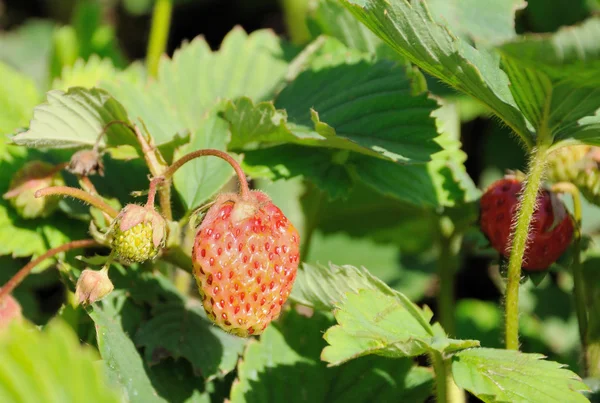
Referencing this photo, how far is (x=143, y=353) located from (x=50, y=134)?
0.52 meters

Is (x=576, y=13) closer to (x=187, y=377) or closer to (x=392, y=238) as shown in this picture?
(x=392, y=238)

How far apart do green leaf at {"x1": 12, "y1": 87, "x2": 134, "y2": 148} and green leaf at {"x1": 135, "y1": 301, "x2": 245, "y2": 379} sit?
0.41 metres

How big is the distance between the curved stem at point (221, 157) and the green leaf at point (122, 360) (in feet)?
1.08

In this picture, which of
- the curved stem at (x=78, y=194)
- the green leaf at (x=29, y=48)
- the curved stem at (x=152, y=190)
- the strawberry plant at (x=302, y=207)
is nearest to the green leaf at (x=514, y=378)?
the strawberry plant at (x=302, y=207)

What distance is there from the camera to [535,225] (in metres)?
1.78

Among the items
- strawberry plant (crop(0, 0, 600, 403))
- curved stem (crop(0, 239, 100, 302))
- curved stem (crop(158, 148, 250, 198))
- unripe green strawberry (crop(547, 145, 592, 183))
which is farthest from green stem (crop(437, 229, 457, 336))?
curved stem (crop(0, 239, 100, 302))

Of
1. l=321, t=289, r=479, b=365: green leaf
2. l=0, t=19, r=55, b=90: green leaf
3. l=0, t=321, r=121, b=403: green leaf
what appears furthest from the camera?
l=0, t=19, r=55, b=90: green leaf

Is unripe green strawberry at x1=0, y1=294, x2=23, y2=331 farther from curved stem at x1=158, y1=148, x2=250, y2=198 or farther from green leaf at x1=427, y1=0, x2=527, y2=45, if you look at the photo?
green leaf at x1=427, y1=0, x2=527, y2=45

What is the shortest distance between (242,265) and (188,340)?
1.36 feet

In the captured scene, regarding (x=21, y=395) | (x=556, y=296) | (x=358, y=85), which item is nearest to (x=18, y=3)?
(x=358, y=85)

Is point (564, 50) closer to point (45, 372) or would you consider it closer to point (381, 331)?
point (381, 331)

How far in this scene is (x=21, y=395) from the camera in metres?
0.94

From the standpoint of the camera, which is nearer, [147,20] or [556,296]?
[556,296]

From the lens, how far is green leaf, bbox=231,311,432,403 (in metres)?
1.71
